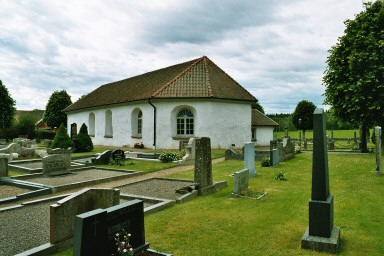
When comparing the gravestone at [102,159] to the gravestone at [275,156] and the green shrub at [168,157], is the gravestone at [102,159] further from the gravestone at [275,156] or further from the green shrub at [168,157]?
the gravestone at [275,156]

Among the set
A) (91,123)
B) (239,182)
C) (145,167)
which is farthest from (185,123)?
(239,182)

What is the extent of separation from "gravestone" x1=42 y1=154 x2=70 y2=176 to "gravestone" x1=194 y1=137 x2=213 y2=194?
24.0 ft

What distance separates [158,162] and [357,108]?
519 inches

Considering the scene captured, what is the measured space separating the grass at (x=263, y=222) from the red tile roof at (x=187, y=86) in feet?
51.8

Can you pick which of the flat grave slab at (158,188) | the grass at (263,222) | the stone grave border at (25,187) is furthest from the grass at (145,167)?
the grass at (263,222)

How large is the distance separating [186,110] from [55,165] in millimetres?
13842

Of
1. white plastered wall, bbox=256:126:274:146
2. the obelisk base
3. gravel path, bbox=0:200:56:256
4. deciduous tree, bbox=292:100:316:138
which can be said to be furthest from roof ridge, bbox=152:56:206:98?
the obelisk base

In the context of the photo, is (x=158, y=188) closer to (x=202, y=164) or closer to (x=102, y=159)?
(x=202, y=164)

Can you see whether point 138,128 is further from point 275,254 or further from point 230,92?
point 275,254

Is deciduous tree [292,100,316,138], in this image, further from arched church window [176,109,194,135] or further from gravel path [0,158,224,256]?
gravel path [0,158,224,256]

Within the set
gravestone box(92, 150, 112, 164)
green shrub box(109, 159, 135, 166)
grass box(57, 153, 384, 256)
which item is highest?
gravestone box(92, 150, 112, 164)

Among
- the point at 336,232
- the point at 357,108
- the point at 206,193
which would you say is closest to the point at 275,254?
the point at 336,232

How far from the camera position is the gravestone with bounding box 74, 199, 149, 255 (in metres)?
3.89

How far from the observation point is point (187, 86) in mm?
25688
